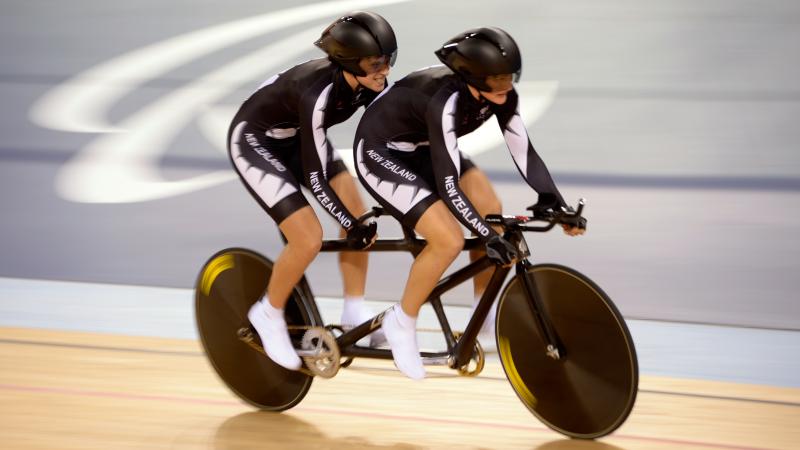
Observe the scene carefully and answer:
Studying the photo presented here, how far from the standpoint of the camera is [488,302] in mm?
3826

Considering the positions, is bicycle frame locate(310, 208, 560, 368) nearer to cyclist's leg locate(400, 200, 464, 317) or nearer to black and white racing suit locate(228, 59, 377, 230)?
cyclist's leg locate(400, 200, 464, 317)

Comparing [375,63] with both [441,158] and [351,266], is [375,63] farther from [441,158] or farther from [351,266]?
[351,266]

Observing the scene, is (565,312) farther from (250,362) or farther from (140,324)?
(140,324)

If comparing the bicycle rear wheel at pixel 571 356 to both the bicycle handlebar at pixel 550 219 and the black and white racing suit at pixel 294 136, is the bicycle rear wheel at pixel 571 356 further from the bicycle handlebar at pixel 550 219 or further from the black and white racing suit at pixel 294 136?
the black and white racing suit at pixel 294 136

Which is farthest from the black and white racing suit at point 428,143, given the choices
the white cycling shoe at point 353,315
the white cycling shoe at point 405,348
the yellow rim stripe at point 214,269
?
the yellow rim stripe at point 214,269

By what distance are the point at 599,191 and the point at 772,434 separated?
3345 mm

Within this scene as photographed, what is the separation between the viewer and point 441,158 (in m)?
3.67

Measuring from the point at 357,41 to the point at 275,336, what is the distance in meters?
1.06

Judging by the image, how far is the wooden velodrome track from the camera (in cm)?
391

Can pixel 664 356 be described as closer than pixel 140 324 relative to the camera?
Yes

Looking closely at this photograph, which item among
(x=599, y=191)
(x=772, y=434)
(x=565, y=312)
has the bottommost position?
(x=599, y=191)

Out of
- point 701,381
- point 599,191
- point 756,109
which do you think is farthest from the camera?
point 756,109

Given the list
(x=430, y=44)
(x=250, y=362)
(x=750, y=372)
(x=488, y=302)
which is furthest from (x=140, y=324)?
(x=430, y=44)

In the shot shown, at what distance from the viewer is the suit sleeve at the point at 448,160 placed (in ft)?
12.0
